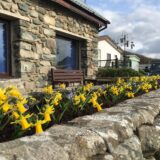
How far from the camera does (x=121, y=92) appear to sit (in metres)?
3.46

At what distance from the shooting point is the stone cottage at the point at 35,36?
5398 mm

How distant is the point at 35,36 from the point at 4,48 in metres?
0.72

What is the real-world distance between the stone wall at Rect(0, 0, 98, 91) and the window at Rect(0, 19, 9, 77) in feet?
0.47

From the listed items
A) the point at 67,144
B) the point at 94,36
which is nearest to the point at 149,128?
the point at 67,144

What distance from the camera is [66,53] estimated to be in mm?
7836

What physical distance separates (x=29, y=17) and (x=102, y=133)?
4.57 metres

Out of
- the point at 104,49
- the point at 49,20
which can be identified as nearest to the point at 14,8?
the point at 49,20

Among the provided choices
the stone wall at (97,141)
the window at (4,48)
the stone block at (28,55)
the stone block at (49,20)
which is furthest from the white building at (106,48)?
the stone wall at (97,141)

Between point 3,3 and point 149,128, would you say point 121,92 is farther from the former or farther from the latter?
point 3,3

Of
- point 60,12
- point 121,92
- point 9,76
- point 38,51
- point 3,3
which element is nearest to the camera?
point 121,92

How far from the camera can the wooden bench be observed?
6434 millimetres

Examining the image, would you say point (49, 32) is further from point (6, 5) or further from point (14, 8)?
point (6, 5)

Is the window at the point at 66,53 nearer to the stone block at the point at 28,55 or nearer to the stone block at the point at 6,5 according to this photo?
the stone block at the point at 28,55

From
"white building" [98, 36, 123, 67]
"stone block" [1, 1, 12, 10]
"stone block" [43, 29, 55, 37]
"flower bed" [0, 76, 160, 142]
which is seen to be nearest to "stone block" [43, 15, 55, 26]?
"stone block" [43, 29, 55, 37]
